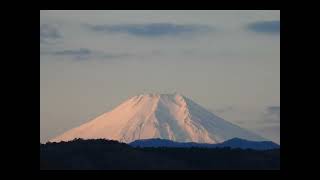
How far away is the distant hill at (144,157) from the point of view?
24328mm

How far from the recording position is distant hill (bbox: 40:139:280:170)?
24328mm

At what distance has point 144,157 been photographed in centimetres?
2592
